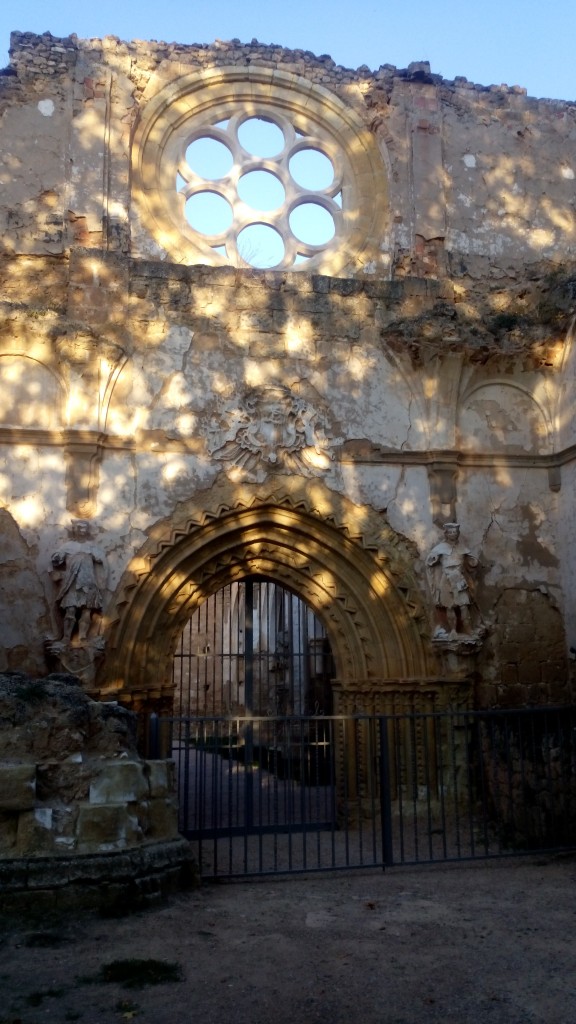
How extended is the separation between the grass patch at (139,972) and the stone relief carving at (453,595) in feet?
19.1

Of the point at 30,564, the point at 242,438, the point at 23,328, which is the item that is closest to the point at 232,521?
the point at 242,438

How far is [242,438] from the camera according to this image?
33.3 ft

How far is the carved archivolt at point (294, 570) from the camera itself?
968 cm

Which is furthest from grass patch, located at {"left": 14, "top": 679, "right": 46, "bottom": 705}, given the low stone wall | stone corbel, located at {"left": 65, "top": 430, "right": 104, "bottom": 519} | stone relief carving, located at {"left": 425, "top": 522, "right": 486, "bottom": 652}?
stone relief carving, located at {"left": 425, "top": 522, "right": 486, "bottom": 652}

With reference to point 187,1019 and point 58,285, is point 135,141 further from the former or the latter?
point 187,1019

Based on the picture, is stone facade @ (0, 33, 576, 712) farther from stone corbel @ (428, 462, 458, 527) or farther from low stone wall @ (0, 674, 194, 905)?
low stone wall @ (0, 674, 194, 905)

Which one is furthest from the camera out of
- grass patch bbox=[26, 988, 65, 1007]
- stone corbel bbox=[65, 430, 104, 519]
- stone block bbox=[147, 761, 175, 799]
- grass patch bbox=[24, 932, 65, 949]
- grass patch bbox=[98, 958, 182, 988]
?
stone corbel bbox=[65, 430, 104, 519]

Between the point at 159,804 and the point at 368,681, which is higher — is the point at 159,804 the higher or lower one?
the lower one

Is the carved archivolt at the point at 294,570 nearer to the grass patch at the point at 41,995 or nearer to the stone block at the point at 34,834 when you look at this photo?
the stone block at the point at 34,834

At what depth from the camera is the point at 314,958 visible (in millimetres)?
4902

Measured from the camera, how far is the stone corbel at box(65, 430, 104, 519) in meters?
9.54

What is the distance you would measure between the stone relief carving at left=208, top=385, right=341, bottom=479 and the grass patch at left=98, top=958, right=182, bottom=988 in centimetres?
612

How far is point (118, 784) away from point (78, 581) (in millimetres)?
3367

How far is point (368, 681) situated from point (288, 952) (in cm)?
524
